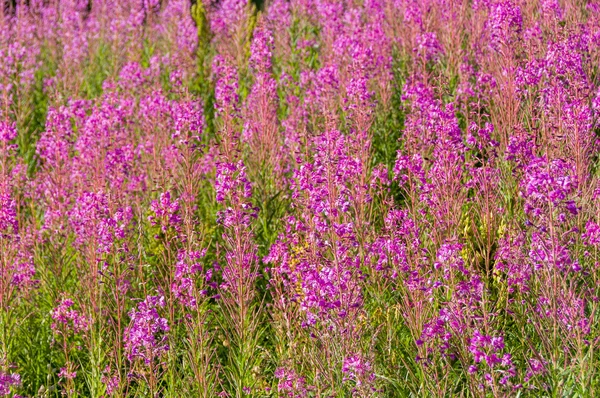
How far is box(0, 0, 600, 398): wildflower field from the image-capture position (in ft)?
12.8

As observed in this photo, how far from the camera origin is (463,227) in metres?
5.55

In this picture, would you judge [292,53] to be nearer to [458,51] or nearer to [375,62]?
[375,62]

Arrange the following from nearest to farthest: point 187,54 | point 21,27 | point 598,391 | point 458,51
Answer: point 598,391 → point 458,51 → point 187,54 → point 21,27

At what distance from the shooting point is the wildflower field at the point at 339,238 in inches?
154

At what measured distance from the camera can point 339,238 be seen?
423 centimetres

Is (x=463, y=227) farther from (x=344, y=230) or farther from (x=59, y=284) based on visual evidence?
(x=59, y=284)

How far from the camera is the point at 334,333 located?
3.98 m

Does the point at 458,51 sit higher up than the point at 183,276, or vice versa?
the point at 458,51

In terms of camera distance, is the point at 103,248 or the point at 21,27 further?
the point at 21,27

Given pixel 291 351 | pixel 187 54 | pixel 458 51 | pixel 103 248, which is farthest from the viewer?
pixel 187 54

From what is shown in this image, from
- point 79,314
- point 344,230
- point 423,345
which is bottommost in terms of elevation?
point 79,314

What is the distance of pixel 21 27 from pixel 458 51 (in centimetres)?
653

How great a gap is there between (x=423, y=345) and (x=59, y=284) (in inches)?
107

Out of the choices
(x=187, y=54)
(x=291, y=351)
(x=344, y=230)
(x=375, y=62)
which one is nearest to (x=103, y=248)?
(x=291, y=351)
